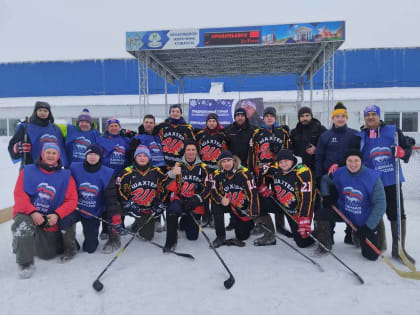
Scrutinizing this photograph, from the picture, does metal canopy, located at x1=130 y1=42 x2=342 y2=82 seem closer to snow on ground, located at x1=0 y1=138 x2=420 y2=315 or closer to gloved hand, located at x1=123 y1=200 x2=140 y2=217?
gloved hand, located at x1=123 y1=200 x2=140 y2=217

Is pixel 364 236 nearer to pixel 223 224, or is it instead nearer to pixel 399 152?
pixel 399 152

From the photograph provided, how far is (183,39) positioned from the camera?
6.61 m

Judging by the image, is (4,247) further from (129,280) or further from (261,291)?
(261,291)

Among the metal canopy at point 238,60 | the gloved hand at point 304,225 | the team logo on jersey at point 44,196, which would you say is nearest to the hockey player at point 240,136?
the gloved hand at point 304,225

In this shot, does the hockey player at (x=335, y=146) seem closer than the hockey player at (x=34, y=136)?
Yes

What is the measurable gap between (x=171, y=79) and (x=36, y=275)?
7866 mm

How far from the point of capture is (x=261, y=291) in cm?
234

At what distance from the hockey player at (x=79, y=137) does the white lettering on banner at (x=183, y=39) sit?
3.47 meters

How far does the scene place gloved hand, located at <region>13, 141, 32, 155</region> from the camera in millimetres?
3328

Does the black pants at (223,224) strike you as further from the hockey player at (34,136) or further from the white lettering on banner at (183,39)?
the white lettering on banner at (183,39)

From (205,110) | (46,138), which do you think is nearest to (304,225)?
(46,138)

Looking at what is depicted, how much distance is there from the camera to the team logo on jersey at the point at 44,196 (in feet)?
9.37

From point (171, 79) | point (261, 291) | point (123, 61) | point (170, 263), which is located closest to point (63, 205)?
point (170, 263)

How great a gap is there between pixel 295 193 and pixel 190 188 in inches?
48.1
